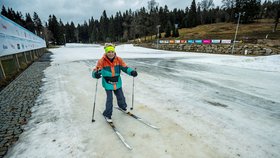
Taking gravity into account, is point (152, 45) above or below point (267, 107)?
above

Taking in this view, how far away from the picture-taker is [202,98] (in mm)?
4660

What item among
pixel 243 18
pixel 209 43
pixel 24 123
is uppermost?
pixel 243 18

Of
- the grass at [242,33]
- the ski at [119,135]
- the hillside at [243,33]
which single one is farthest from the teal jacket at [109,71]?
the hillside at [243,33]

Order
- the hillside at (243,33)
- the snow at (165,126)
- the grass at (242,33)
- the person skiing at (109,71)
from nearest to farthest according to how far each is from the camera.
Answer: the snow at (165,126)
the person skiing at (109,71)
the grass at (242,33)
the hillside at (243,33)

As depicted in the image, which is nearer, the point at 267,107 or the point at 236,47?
the point at 267,107

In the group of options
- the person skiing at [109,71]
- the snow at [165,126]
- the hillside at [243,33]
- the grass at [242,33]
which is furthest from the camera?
the hillside at [243,33]

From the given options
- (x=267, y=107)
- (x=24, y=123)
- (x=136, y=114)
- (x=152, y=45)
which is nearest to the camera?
(x=24, y=123)

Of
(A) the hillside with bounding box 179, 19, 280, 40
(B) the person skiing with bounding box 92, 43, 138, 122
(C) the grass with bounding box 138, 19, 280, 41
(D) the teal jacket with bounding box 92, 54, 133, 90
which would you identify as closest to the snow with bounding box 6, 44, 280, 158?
(B) the person skiing with bounding box 92, 43, 138, 122

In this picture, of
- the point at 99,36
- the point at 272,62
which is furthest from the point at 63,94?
the point at 99,36

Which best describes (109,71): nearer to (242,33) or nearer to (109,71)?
(109,71)

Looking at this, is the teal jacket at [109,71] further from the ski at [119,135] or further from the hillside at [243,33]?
the hillside at [243,33]

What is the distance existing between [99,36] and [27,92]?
10086cm

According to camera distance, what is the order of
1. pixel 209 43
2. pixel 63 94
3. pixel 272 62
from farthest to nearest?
pixel 209 43 → pixel 272 62 → pixel 63 94

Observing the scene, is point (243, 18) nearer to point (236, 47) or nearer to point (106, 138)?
point (236, 47)
